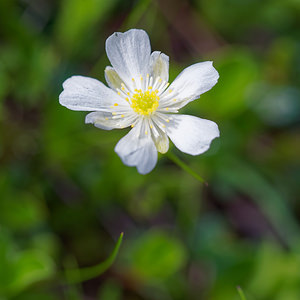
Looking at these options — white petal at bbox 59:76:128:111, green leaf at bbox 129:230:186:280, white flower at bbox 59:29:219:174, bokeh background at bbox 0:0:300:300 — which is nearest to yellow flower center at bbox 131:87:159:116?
white flower at bbox 59:29:219:174

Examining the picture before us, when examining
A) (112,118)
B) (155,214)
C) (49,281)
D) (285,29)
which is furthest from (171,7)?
(49,281)

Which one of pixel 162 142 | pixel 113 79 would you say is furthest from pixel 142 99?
pixel 162 142

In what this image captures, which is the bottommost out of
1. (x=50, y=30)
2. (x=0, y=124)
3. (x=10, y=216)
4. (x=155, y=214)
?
(x=155, y=214)

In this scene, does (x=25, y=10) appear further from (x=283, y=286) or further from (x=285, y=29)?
(x=283, y=286)

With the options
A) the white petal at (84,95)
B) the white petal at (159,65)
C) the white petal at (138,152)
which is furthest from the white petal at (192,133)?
the white petal at (84,95)

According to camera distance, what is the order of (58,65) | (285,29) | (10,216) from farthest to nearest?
(285,29) < (58,65) < (10,216)
